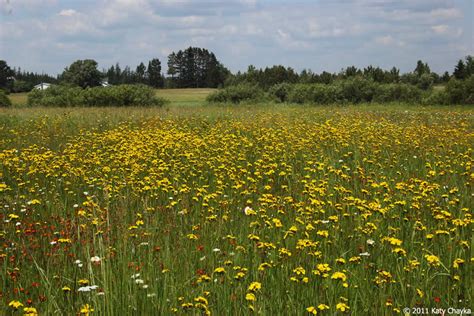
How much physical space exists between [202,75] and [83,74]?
41.9m

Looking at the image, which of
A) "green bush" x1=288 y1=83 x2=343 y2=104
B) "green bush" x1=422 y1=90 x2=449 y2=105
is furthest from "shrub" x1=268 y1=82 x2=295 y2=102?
"green bush" x1=422 y1=90 x2=449 y2=105

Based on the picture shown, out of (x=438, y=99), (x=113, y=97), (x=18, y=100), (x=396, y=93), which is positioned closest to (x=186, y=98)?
(x=18, y=100)

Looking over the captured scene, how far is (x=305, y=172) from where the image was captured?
7359 mm

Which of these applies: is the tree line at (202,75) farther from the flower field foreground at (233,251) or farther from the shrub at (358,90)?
the flower field foreground at (233,251)

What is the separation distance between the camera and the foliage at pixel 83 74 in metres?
58.9

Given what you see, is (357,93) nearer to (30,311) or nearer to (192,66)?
(30,311)

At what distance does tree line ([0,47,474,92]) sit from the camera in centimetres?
4341

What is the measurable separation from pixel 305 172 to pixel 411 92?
29.1 meters

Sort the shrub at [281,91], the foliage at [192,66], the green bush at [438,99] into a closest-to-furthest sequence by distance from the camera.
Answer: the green bush at [438,99]
the shrub at [281,91]
the foliage at [192,66]

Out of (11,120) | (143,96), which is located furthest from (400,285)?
(143,96)

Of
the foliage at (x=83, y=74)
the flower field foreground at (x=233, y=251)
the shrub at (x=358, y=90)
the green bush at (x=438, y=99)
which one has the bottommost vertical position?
the flower field foreground at (x=233, y=251)

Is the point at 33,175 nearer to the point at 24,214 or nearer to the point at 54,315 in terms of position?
the point at 24,214

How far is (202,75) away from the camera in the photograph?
9881 centimetres

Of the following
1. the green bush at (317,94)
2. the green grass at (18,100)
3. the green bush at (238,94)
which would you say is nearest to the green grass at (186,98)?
the green bush at (238,94)
